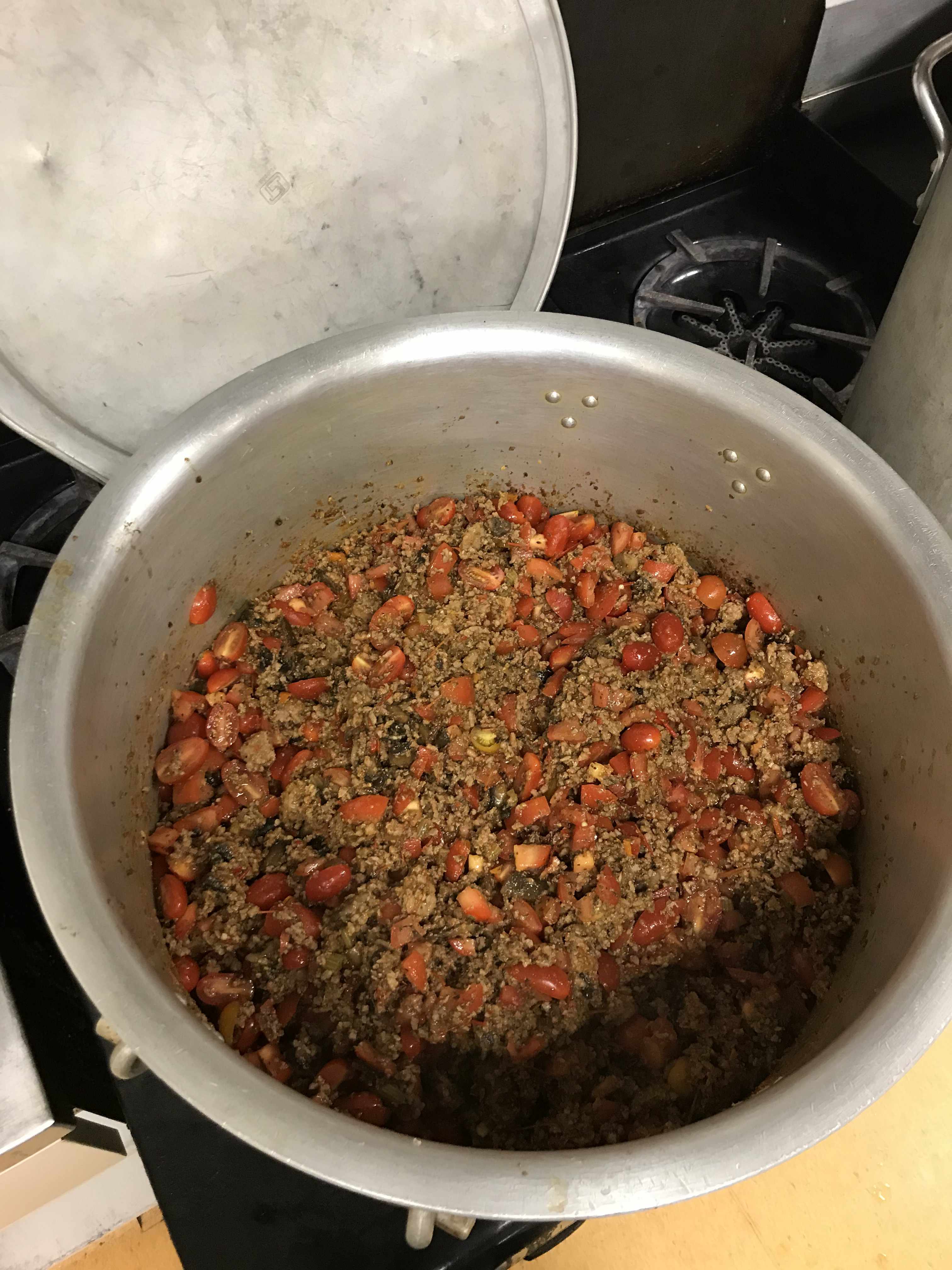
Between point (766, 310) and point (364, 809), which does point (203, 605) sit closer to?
point (364, 809)

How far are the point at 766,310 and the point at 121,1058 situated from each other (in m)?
2.42

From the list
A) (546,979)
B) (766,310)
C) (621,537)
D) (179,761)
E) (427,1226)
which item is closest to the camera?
(427,1226)

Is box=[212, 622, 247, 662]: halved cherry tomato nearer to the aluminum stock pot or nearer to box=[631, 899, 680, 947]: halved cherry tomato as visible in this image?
the aluminum stock pot

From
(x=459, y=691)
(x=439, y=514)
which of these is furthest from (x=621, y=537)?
(x=459, y=691)

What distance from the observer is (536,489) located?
206 centimetres

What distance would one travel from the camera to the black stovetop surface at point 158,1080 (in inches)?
57.5

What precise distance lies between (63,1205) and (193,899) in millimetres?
960

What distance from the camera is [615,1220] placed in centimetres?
193

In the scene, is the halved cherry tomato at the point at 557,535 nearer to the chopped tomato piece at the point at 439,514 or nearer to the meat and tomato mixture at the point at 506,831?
the meat and tomato mixture at the point at 506,831

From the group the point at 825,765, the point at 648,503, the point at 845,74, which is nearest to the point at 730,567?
the point at 648,503

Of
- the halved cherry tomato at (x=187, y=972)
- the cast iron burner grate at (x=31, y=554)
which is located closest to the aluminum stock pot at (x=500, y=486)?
the halved cherry tomato at (x=187, y=972)

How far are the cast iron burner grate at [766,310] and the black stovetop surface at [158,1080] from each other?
11 mm

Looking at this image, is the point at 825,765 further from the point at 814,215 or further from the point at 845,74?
the point at 845,74

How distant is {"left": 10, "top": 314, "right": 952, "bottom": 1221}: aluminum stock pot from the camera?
1088 mm
